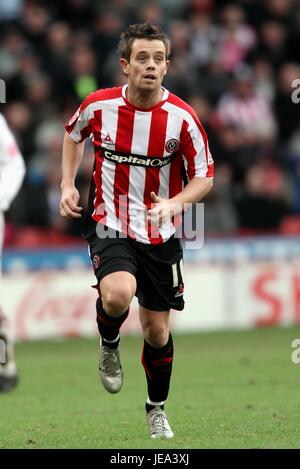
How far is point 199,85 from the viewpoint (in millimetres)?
16109

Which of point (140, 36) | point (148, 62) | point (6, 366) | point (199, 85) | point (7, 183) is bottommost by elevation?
point (6, 366)

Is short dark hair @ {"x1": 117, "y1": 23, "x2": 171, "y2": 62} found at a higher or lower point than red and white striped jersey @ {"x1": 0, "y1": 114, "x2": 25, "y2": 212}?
higher

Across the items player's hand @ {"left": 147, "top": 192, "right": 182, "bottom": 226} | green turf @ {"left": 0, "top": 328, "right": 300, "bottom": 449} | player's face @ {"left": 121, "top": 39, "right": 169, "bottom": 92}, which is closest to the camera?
player's hand @ {"left": 147, "top": 192, "right": 182, "bottom": 226}

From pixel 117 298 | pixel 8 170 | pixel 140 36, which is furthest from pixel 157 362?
pixel 8 170

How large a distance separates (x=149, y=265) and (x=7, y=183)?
A: 2.79 metres

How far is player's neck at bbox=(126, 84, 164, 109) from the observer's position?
22.2ft

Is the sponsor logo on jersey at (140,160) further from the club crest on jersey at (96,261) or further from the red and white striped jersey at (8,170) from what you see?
the red and white striped jersey at (8,170)

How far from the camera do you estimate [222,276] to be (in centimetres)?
1430

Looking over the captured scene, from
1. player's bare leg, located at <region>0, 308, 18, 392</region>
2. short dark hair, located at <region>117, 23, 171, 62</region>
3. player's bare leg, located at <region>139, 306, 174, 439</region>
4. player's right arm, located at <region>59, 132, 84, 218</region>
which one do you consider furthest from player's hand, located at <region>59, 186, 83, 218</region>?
player's bare leg, located at <region>0, 308, 18, 392</region>

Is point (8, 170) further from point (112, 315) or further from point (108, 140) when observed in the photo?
point (112, 315)

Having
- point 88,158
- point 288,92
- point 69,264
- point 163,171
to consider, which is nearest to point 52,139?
point 88,158

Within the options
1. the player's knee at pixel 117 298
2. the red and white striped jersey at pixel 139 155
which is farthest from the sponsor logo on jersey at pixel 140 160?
the player's knee at pixel 117 298

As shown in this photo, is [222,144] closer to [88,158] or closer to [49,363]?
[88,158]

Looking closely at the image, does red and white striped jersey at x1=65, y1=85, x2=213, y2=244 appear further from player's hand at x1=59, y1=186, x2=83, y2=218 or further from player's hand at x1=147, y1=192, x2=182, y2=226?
player's hand at x1=147, y1=192, x2=182, y2=226
